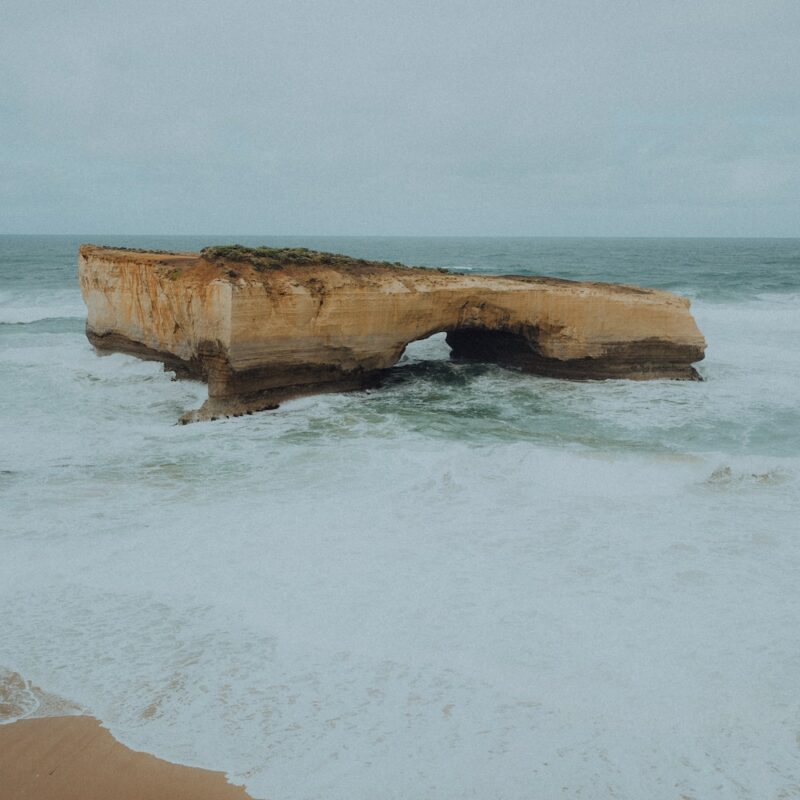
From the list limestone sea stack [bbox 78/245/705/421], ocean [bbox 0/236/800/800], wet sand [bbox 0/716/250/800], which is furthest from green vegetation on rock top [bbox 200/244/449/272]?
wet sand [bbox 0/716/250/800]

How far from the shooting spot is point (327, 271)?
12555 mm

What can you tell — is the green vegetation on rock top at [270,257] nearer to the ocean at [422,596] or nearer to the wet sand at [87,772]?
the ocean at [422,596]

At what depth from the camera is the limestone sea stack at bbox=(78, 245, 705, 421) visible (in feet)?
38.9

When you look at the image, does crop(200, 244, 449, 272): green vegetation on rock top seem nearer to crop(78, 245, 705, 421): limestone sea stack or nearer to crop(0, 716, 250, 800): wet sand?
crop(78, 245, 705, 421): limestone sea stack

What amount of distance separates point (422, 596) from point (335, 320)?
282 inches

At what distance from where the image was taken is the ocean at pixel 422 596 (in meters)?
4.48

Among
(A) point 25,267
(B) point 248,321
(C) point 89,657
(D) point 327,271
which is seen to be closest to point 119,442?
(B) point 248,321

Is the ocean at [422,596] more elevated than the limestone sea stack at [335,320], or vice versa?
the limestone sea stack at [335,320]

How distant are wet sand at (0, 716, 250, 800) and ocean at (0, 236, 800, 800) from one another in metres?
0.13

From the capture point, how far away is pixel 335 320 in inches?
489

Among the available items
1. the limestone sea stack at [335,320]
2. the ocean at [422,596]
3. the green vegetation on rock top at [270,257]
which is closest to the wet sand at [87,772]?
the ocean at [422,596]

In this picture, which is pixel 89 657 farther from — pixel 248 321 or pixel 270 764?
pixel 248 321

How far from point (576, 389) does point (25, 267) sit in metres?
48.1

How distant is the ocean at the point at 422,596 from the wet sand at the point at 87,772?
0.42 feet
